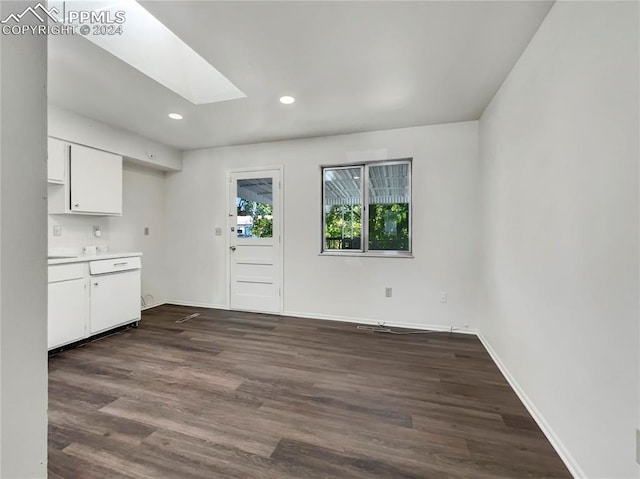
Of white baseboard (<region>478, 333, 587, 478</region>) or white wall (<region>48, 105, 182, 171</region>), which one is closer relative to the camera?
white baseboard (<region>478, 333, 587, 478</region>)

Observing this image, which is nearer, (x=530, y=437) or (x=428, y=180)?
(x=530, y=437)

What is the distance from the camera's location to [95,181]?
3355 mm

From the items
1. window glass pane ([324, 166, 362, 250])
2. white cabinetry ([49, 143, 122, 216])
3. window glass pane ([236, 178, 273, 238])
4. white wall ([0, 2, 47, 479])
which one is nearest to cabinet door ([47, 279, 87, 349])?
white cabinetry ([49, 143, 122, 216])

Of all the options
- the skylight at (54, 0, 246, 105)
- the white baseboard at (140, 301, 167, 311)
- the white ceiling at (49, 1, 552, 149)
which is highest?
the skylight at (54, 0, 246, 105)

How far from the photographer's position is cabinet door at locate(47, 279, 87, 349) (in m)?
2.68

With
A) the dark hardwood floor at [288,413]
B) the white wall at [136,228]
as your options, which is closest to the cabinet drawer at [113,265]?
the white wall at [136,228]

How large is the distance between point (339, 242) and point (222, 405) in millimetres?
2441

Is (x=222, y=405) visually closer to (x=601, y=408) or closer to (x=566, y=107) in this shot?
(x=601, y=408)

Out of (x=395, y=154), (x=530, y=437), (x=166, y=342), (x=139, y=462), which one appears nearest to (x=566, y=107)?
(x=530, y=437)

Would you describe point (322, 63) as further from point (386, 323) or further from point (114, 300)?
point (114, 300)

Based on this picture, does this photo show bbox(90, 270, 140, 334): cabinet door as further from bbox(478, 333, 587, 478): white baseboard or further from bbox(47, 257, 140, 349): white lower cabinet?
bbox(478, 333, 587, 478): white baseboard

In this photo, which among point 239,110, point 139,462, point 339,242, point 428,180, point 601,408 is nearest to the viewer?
point 601,408

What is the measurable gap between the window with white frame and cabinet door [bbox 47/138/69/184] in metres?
2.93

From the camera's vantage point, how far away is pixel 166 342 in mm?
3074
